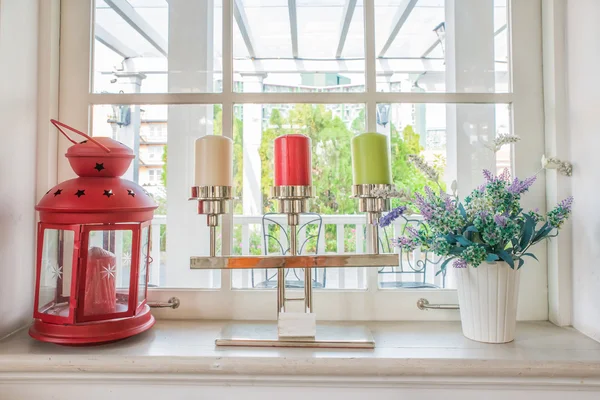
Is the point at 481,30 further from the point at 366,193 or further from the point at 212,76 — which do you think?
the point at 212,76

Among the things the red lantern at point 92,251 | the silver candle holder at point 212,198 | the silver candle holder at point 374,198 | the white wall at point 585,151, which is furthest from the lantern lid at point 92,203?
the white wall at point 585,151

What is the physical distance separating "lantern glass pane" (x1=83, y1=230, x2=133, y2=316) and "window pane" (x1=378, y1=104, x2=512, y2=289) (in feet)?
2.17

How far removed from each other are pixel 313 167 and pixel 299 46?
36 cm

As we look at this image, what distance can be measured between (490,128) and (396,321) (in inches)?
23.6

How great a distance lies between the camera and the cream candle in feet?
2.79

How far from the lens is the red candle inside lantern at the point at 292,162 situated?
0.82 m

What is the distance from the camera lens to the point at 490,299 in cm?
81

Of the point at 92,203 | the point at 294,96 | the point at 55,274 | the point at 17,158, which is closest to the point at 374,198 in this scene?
the point at 294,96

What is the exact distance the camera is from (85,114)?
1025 millimetres

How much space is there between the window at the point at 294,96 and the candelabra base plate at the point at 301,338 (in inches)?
4.8

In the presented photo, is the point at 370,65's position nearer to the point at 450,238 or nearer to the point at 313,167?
the point at 313,167

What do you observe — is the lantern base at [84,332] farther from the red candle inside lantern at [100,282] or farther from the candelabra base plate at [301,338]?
the candelabra base plate at [301,338]

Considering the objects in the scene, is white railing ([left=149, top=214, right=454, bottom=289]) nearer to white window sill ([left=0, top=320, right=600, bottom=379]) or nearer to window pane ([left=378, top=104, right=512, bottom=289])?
window pane ([left=378, top=104, right=512, bottom=289])

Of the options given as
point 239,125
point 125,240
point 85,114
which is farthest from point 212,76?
point 125,240
